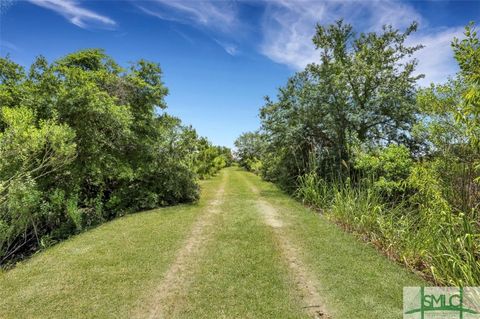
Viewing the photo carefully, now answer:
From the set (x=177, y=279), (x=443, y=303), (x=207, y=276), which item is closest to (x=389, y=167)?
(x=443, y=303)

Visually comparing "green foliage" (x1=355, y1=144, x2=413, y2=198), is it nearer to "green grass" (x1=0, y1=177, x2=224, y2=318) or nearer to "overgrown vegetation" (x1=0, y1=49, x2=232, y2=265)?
"green grass" (x1=0, y1=177, x2=224, y2=318)

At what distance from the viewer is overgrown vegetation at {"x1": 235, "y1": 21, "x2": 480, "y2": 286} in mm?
4305

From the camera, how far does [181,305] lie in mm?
3900

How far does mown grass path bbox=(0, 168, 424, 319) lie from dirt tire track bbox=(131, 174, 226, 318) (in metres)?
0.02

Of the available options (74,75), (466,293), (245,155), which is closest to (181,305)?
(466,293)

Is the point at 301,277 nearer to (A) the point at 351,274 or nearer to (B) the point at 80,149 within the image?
(A) the point at 351,274

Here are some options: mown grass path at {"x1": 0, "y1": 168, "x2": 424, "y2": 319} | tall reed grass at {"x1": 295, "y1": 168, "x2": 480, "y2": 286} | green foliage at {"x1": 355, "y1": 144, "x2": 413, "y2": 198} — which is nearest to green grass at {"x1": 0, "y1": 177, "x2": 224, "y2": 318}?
mown grass path at {"x1": 0, "y1": 168, "x2": 424, "y2": 319}

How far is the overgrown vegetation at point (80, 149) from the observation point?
21.0 ft

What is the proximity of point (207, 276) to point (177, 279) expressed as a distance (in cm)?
52

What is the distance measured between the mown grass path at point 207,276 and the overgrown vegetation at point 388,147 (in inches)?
29.7

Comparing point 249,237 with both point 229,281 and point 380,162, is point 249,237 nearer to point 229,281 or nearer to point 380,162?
point 229,281

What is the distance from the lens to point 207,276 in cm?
477

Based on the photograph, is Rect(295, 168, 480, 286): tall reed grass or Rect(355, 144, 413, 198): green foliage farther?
Rect(355, 144, 413, 198): green foliage

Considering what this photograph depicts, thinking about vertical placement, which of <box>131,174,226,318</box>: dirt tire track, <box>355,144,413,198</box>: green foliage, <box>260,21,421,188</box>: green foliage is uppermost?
<box>260,21,421,188</box>: green foliage
